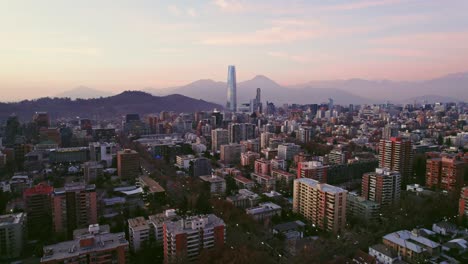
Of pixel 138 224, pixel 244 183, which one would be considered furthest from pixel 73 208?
pixel 244 183

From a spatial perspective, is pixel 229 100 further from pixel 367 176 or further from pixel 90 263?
pixel 90 263

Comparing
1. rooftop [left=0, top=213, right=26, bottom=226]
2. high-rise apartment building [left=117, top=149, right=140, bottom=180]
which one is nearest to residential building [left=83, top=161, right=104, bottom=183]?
high-rise apartment building [left=117, top=149, right=140, bottom=180]

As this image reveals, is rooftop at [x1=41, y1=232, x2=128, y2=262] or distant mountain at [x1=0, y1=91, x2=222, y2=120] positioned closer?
rooftop at [x1=41, y1=232, x2=128, y2=262]

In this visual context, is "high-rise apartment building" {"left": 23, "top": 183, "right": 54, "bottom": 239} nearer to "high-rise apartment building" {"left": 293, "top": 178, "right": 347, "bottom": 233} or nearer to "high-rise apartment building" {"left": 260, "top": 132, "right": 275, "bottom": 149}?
"high-rise apartment building" {"left": 293, "top": 178, "right": 347, "bottom": 233}

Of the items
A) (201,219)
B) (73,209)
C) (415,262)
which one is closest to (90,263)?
(201,219)

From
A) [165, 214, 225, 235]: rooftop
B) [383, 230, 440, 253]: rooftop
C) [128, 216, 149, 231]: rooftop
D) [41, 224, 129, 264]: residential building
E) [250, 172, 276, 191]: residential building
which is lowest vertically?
[250, 172, 276, 191]: residential building

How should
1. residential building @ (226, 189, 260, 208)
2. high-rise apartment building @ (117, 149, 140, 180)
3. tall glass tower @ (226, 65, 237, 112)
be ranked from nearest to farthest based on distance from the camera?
1. residential building @ (226, 189, 260, 208)
2. high-rise apartment building @ (117, 149, 140, 180)
3. tall glass tower @ (226, 65, 237, 112)

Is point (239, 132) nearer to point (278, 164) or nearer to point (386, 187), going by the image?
point (278, 164)
